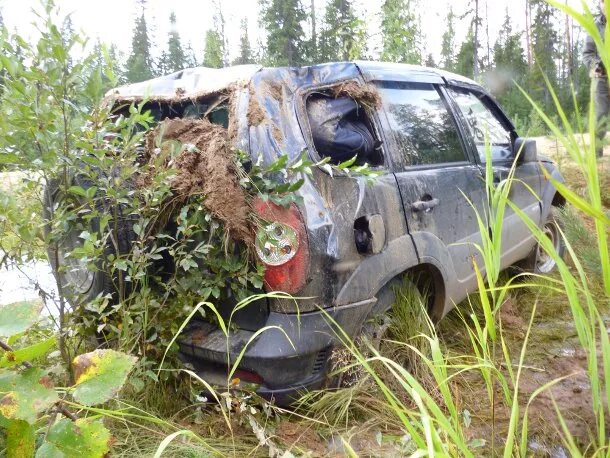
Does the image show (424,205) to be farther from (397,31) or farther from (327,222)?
(397,31)

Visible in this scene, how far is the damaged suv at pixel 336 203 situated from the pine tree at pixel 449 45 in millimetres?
34445

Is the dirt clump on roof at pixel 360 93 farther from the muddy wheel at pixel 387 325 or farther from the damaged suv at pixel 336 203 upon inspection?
the muddy wheel at pixel 387 325

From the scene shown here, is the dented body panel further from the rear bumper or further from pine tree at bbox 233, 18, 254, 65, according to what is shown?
pine tree at bbox 233, 18, 254, 65

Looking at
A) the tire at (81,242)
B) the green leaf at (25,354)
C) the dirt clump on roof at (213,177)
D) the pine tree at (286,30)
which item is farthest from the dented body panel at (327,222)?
the pine tree at (286,30)

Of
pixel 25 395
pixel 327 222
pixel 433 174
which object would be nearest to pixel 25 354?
pixel 25 395

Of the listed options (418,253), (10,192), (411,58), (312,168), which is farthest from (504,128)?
(411,58)

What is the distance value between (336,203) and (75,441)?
1.49m

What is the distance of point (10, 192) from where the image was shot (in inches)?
87.2

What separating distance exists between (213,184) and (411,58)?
717cm

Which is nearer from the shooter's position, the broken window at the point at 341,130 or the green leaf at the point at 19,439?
the green leaf at the point at 19,439

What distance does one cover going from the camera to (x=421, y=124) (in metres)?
3.03

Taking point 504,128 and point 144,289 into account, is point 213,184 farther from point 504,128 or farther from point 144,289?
point 504,128

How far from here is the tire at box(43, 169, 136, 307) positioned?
2.17 metres

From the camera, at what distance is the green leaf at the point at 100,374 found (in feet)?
3.40
